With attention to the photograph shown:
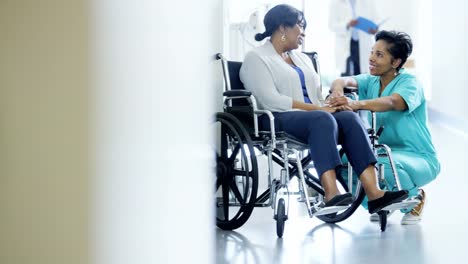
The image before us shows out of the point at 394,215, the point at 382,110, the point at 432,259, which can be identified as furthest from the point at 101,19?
the point at 394,215

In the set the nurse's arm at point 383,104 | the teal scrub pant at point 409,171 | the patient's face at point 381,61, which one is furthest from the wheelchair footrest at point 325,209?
the patient's face at point 381,61

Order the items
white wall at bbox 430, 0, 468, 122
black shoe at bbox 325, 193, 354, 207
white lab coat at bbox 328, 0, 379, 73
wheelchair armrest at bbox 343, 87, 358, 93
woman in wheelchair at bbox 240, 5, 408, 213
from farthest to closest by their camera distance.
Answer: white lab coat at bbox 328, 0, 379, 73 < white wall at bbox 430, 0, 468, 122 < wheelchair armrest at bbox 343, 87, 358, 93 < woman in wheelchair at bbox 240, 5, 408, 213 < black shoe at bbox 325, 193, 354, 207

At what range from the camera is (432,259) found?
2.29 m

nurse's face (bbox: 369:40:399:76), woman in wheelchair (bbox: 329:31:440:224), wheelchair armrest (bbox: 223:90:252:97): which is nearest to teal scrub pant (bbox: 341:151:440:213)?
woman in wheelchair (bbox: 329:31:440:224)

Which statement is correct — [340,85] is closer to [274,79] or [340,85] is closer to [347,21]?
[274,79]

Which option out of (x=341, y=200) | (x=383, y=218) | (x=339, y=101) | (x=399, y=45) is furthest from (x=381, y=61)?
(x=341, y=200)

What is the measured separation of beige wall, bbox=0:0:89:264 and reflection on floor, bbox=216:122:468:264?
6.73 ft

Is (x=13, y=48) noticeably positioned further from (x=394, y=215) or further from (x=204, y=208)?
(x=394, y=215)

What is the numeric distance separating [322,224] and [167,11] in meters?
2.88

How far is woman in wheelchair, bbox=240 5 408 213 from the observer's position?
2.63 metres

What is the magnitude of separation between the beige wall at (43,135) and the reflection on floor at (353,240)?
6.73 ft

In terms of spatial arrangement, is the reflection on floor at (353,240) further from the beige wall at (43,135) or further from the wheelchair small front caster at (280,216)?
the beige wall at (43,135)

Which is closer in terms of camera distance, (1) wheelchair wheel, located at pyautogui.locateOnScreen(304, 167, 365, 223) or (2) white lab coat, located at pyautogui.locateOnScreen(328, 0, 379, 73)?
(1) wheelchair wheel, located at pyautogui.locateOnScreen(304, 167, 365, 223)

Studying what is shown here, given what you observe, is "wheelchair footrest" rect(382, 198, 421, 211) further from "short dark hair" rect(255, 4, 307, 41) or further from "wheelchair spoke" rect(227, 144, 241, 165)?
"short dark hair" rect(255, 4, 307, 41)
